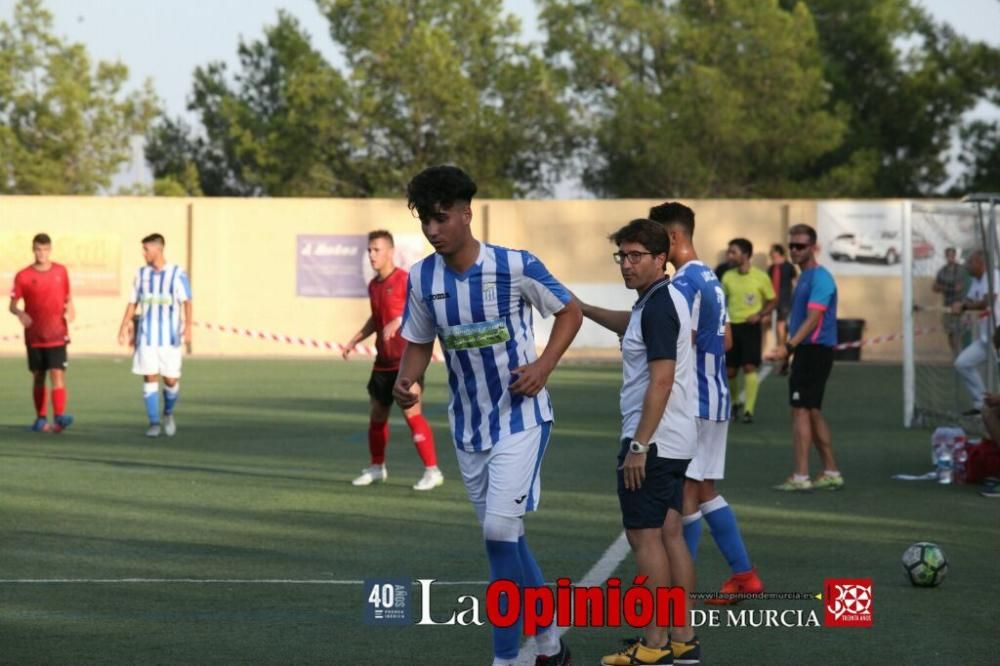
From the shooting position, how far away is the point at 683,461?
7.23 metres

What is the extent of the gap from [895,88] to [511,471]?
192ft

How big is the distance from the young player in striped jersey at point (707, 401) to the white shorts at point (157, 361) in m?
9.85

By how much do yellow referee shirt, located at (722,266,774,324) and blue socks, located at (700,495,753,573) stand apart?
11653mm

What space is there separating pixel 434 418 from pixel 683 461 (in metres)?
13.3

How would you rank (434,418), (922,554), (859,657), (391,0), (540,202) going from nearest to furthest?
(859,657), (922,554), (434,418), (540,202), (391,0)

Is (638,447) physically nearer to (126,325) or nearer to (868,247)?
(126,325)

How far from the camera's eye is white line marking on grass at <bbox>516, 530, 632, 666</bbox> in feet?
24.4

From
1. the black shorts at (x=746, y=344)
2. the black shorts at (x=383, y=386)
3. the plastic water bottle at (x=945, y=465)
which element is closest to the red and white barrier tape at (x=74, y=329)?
the black shorts at (x=746, y=344)

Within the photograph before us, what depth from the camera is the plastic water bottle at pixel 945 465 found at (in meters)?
14.0

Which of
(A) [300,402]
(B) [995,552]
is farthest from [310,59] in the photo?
(B) [995,552]


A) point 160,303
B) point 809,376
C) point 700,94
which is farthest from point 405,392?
point 700,94

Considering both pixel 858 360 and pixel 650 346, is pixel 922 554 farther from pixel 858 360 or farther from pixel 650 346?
pixel 858 360

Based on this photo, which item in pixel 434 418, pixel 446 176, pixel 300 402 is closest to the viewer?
pixel 446 176

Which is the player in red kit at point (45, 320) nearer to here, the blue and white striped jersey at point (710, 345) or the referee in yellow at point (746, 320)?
the referee in yellow at point (746, 320)
